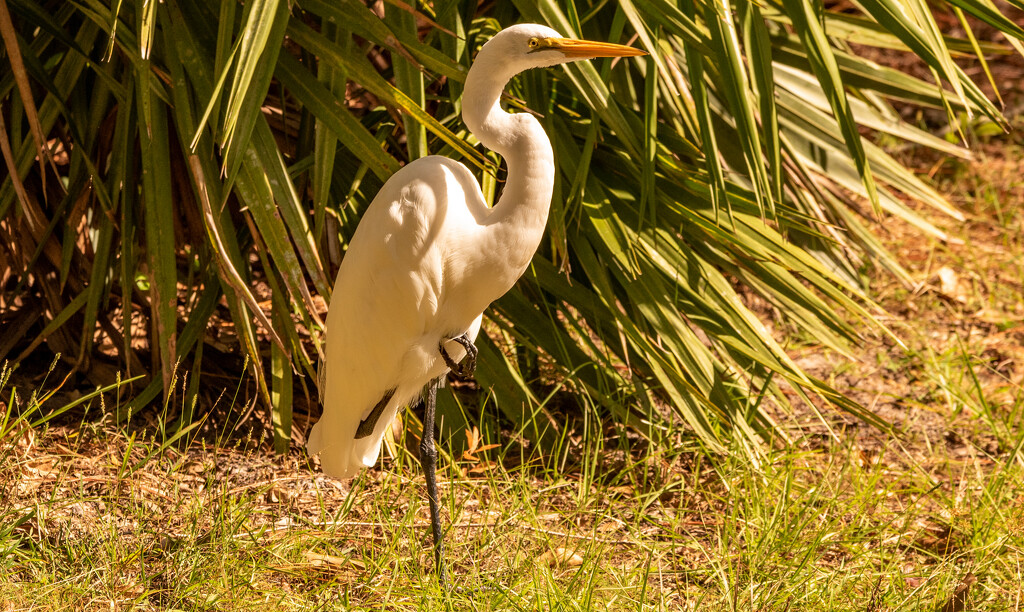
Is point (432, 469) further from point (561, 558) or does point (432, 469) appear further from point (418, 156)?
point (418, 156)

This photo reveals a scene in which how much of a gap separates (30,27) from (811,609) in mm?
2247

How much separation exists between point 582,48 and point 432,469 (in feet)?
3.10

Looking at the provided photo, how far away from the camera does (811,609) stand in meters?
1.90

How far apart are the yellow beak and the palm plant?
0.76ft

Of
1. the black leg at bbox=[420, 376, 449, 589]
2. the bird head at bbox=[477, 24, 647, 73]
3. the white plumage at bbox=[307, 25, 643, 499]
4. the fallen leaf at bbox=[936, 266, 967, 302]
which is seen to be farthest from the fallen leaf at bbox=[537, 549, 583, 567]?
the fallen leaf at bbox=[936, 266, 967, 302]

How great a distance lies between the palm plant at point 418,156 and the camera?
6.45 ft

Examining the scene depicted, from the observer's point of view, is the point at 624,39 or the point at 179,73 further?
the point at 624,39

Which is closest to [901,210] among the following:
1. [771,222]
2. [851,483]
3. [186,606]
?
[771,222]

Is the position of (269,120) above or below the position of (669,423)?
above

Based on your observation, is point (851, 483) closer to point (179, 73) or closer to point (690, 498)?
point (690, 498)

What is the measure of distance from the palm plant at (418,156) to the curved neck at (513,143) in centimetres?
20

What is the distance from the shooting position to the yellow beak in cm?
168

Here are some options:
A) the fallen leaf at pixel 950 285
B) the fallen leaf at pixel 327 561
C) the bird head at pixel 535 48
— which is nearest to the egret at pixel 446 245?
the bird head at pixel 535 48

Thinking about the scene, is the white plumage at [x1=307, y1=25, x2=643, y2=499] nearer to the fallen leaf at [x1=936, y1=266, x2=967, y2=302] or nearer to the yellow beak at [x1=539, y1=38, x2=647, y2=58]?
the yellow beak at [x1=539, y1=38, x2=647, y2=58]
